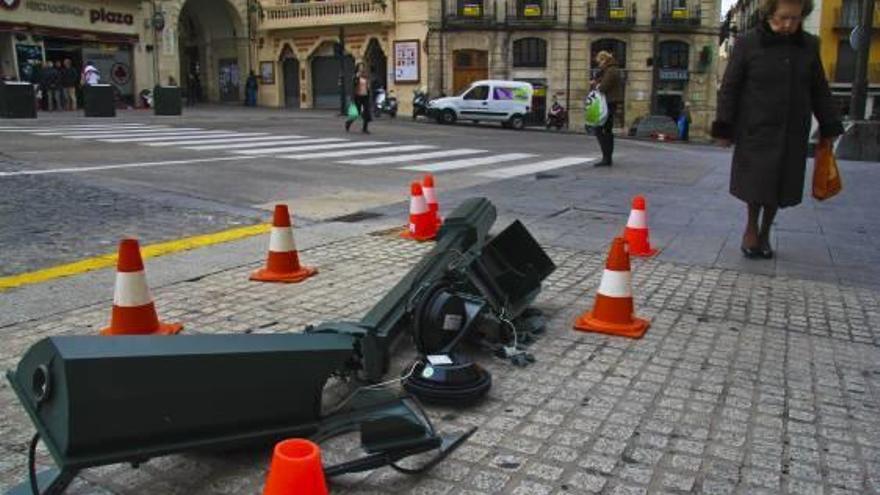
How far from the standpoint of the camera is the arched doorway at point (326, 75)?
4288 centimetres

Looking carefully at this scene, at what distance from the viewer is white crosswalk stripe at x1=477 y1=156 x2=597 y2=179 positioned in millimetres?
11606

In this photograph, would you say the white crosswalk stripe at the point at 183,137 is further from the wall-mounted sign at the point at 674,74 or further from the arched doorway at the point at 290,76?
the wall-mounted sign at the point at 674,74

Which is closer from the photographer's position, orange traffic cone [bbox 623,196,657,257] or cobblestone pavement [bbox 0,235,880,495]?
cobblestone pavement [bbox 0,235,880,495]

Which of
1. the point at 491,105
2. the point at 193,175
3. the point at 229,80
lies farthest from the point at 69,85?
the point at 193,175

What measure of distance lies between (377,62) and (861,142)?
99.6ft

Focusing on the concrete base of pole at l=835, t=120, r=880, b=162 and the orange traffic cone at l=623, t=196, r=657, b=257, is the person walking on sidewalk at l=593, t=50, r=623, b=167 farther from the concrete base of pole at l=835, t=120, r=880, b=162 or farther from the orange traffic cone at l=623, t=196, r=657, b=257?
the orange traffic cone at l=623, t=196, r=657, b=257

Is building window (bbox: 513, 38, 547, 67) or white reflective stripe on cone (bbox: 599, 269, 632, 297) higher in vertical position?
building window (bbox: 513, 38, 547, 67)

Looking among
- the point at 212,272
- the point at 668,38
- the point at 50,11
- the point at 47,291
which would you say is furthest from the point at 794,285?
the point at 668,38

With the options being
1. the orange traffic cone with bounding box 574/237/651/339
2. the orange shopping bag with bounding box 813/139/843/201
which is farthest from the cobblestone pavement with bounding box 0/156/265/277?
the orange shopping bag with bounding box 813/139/843/201

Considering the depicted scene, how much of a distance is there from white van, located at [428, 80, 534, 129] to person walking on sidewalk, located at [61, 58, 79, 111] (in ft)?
42.9

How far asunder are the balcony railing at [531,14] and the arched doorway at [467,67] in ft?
7.30

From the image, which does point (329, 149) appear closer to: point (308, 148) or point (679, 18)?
point (308, 148)

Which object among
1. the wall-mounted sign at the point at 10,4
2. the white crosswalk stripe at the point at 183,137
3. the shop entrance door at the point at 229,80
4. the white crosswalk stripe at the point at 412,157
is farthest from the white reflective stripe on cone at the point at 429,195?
the shop entrance door at the point at 229,80

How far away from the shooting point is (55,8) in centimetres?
3173
